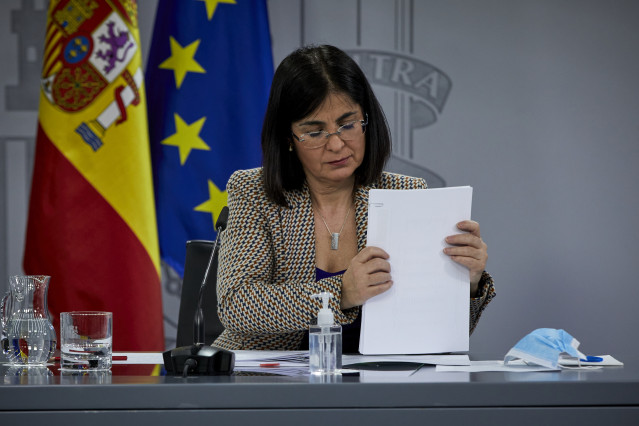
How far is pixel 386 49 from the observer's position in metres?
3.42

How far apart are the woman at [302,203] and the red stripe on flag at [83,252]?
43.5 inches

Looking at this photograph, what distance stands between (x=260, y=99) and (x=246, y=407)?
2159 millimetres

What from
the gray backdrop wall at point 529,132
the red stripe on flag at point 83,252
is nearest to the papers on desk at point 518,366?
the red stripe on flag at point 83,252

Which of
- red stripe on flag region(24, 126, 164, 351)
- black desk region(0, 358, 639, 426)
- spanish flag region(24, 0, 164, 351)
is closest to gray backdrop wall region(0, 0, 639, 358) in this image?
spanish flag region(24, 0, 164, 351)

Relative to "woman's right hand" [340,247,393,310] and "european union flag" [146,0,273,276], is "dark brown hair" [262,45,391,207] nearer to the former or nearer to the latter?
"woman's right hand" [340,247,393,310]

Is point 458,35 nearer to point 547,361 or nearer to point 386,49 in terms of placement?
point 386,49

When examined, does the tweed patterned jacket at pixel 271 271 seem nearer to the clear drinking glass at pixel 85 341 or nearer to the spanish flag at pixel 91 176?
the clear drinking glass at pixel 85 341

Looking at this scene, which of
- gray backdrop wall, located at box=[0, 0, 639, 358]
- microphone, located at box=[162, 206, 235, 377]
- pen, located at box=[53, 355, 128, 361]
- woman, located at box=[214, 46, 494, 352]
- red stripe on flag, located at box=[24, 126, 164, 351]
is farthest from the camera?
gray backdrop wall, located at box=[0, 0, 639, 358]

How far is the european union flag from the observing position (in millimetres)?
3004

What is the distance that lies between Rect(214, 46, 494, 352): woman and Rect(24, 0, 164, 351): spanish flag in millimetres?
1110

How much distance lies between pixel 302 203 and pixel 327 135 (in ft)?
0.64

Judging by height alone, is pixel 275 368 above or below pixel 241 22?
below

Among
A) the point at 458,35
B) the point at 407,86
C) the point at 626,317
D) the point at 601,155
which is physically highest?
the point at 458,35

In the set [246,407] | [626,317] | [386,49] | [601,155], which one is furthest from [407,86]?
[246,407]
